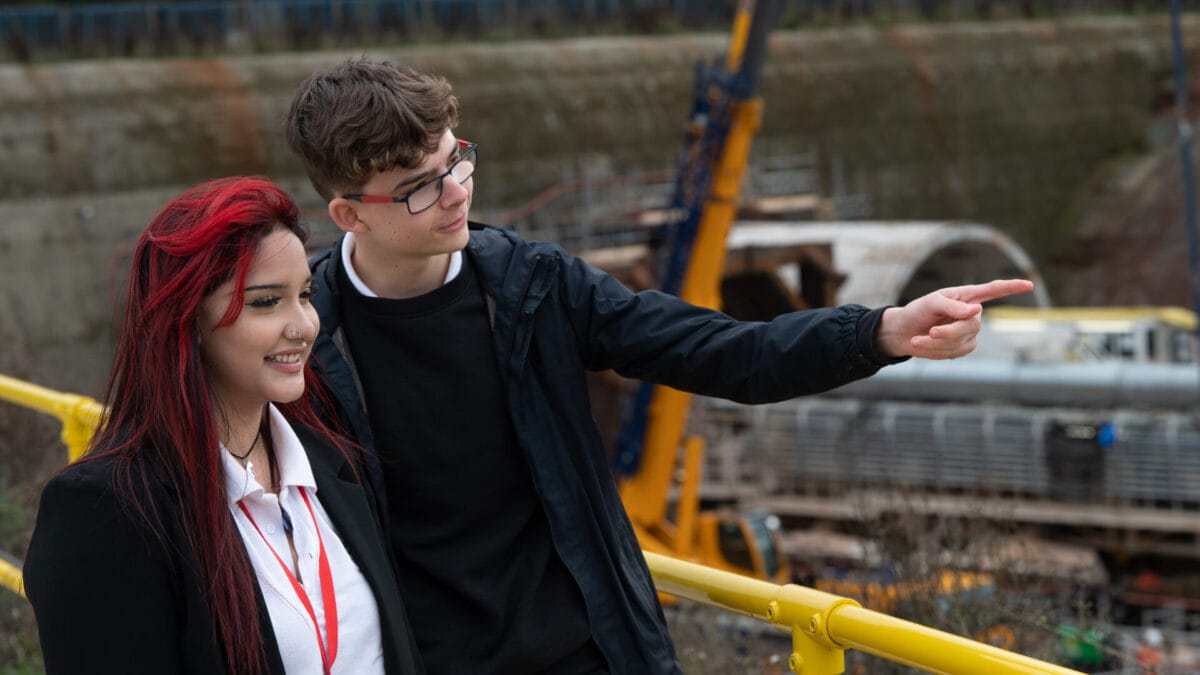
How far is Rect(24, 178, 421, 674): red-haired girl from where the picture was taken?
73.0 inches

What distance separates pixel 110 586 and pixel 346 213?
76 cm

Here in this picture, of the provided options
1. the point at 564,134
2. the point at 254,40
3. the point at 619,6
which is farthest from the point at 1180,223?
the point at 254,40

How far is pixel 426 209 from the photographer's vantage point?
2.32 m

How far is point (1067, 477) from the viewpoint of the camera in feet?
55.1

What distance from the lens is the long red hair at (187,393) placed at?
76.2 inches

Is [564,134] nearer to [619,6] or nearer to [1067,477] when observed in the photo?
[619,6]

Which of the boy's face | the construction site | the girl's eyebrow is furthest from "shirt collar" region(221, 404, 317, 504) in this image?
the construction site

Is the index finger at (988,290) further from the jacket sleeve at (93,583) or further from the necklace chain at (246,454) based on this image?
the jacket sleeve at (93,583)

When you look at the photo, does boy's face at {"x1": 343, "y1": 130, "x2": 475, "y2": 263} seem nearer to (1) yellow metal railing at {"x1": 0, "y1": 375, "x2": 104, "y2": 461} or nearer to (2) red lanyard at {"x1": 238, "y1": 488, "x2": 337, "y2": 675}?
(2) red lanyard at {"x1": 238, "y1": 488, "x2": 337, "y2": 675}

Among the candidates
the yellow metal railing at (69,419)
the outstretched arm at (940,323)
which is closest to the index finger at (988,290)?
the outstretched arm at (940,323)

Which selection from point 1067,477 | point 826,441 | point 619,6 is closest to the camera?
point 1067,477

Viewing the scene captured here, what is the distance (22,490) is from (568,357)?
152 inches

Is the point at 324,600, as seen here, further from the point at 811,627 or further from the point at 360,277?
the point at 811,627

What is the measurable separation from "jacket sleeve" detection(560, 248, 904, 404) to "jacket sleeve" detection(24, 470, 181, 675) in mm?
826
